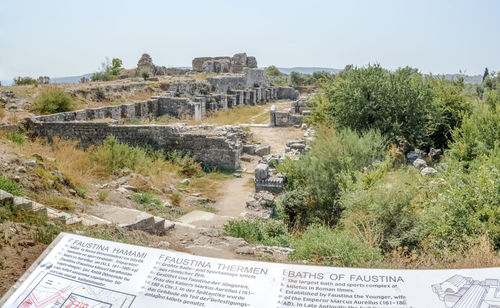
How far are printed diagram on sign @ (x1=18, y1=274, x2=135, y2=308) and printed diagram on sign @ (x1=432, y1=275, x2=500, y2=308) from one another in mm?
2482

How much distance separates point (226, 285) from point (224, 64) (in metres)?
41.3

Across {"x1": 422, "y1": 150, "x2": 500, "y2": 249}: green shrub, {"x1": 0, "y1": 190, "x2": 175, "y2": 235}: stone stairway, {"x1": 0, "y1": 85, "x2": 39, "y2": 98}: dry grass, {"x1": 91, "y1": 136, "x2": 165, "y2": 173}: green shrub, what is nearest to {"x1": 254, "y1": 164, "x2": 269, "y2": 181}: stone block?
{"x1": 91, "y1": 136, "x2": 165, "y2": 173}: green shrub

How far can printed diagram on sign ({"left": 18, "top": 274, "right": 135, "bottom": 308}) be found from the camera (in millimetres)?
3207

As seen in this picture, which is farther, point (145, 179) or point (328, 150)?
point (145, 179)

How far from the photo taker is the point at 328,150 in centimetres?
980

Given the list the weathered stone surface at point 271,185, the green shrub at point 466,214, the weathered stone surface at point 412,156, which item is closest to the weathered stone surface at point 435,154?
the weathered stone surface at point 412,156

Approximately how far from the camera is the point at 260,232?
7.50m

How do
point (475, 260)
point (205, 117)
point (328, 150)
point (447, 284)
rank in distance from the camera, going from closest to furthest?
point (447, 284)
point (475, 260)
point (328, 150)
point (205, 117)

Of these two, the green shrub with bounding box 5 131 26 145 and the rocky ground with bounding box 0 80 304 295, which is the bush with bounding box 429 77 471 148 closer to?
the rocky ground with bounding box 0 80 304 295

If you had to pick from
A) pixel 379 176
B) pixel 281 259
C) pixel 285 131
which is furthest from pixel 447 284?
pixel 285 131

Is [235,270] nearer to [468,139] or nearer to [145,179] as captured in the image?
[145,179]

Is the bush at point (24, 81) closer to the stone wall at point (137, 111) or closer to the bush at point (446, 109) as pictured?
the stone wall at point (137, 111)

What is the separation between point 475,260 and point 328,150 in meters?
5.37

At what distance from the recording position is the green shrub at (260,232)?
7133 mm
